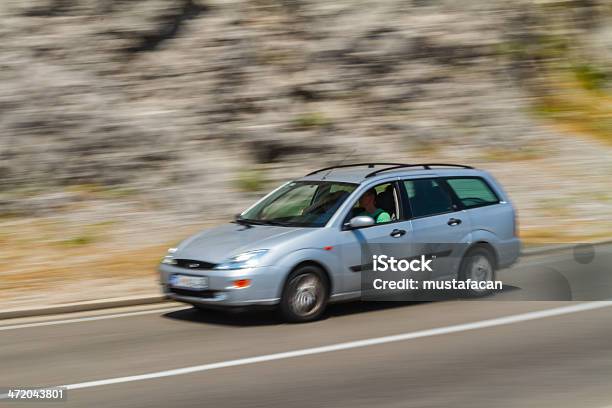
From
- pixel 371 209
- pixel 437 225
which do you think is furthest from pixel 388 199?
pixel 437 225

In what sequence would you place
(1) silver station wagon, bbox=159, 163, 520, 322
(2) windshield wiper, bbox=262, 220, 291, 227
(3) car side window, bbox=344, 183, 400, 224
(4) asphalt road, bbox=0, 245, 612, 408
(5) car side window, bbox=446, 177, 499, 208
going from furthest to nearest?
1. (5) car side window, bbox=446, 177, 499, 208
2. (3) car side window, bbox=344, 183, 400, 224
3. (2) windshield wiper, bbox=262, 220, 291, 227
4. (1) silver station wagon, bbox=159, 163, 520, 322
5. (4) asphalt road, bbox=0, 245, 612, 408

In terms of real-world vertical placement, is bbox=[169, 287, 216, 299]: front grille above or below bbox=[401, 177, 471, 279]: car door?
below

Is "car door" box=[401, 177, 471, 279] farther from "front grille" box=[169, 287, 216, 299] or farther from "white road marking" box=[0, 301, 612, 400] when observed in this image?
"front grille" box=[169, 287, 216, 299]

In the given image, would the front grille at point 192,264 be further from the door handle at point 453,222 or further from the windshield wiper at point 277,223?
the door handle at point 453,222

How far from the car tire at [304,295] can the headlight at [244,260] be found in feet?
1.37

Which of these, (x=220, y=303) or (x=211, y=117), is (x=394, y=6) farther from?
(x=220, y=303)

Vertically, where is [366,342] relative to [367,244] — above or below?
below

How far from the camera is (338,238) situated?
998 centimetres

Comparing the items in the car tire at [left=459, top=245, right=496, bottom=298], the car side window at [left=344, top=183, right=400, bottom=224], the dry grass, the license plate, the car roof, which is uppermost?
the dry grass

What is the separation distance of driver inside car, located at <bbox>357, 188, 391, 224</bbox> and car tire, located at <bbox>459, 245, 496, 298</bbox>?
49.3 inches

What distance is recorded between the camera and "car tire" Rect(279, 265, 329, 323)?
9.62 m

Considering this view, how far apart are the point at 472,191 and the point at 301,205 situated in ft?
7.66

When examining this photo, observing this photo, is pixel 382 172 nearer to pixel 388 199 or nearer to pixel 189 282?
pixel 388 199

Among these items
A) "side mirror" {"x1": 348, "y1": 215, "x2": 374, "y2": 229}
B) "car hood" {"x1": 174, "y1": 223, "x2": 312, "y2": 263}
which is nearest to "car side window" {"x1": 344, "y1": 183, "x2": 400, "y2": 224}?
"side mirror" {"x1": 348, "y1": 215, "x2": 374, "y2": 229}
